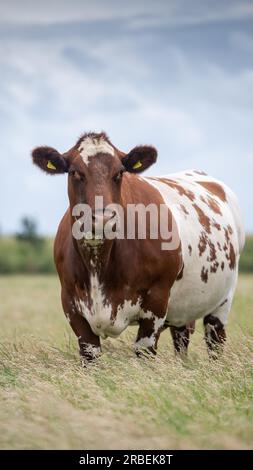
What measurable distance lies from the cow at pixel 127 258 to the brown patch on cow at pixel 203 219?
2 centimetres

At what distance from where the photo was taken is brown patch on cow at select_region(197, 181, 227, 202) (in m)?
10.2

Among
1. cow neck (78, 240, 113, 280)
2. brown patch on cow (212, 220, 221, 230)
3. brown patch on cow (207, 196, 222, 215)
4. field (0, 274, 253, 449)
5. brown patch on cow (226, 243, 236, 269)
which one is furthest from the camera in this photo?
brown patch on cow (207, 196, 222, 215)

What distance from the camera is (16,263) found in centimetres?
4762

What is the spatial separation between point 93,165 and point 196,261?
2.03 m

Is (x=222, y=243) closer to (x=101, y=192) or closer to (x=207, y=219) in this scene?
(x=207, y=219)

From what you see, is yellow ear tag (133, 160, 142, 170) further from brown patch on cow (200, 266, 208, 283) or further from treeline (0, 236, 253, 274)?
treeline (0, 236, 253, 274)

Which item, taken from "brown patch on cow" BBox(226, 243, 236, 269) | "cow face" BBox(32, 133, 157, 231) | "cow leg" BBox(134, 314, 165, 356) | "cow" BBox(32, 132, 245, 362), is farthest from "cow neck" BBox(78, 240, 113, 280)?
"brown patch on cow" BBox(226, 243, 236, 269)

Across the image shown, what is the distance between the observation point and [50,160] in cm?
741

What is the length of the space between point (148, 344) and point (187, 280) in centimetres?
86

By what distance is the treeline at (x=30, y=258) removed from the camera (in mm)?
46125

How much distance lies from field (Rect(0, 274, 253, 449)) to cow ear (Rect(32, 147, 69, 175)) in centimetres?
182

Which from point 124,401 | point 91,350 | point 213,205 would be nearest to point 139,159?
point 91,350

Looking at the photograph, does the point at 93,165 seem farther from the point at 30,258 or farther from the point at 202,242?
the point at 30,258
